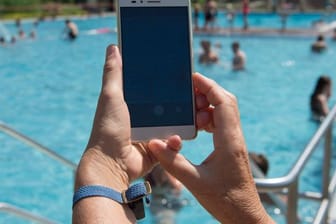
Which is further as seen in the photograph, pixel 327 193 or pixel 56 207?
pixel 56 207

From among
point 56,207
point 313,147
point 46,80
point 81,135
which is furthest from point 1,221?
point 46,80

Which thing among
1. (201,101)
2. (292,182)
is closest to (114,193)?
(201,101)

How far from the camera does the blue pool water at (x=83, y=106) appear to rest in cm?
672

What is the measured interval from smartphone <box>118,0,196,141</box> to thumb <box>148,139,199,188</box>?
0.56ft

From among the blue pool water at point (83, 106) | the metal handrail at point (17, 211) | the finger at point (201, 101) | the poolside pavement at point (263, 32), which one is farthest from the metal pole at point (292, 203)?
the poolside pavement at point (263, 32)

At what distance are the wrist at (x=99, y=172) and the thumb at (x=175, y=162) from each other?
0.09 meters

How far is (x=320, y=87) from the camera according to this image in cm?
935

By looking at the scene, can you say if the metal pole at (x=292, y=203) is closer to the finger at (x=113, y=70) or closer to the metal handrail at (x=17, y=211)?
the finger at (x=113, y=70)

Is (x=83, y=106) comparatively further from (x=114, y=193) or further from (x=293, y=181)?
(x=114, y=193)

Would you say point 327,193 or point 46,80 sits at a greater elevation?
point 327,193

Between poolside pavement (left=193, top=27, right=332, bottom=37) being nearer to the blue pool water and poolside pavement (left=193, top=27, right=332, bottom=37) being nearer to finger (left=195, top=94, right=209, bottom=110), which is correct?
the blue pool water

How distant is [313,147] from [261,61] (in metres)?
13.7

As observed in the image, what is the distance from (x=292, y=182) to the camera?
236 cm

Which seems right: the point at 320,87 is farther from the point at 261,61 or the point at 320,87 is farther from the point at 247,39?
the point at 247,39
